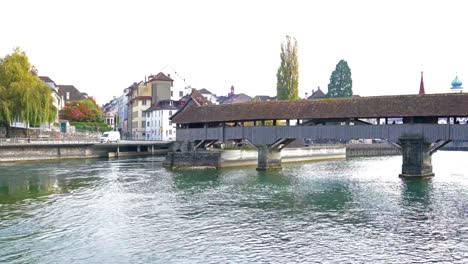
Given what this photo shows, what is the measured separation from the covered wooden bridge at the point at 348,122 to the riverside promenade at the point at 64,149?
44.2 ft

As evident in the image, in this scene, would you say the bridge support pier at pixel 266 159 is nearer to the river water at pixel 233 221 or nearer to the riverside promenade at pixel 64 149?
the river water at pixel 233 221

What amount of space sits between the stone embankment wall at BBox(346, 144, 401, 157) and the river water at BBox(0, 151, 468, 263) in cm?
3371

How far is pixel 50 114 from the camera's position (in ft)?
146

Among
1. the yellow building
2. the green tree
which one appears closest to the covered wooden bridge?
the green tree

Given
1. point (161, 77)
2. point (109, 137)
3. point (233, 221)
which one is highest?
point (161, 77)

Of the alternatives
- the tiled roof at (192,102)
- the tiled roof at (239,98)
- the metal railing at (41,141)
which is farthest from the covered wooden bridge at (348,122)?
the tiled roof at (239,98)

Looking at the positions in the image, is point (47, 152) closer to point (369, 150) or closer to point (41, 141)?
point (41, 141)

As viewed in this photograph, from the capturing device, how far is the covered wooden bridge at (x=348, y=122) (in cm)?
2708

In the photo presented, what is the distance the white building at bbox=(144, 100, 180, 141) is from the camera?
67.8 m

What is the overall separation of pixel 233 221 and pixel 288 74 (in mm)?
36177

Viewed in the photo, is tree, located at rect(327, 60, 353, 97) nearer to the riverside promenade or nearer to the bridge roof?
the riverside promenade

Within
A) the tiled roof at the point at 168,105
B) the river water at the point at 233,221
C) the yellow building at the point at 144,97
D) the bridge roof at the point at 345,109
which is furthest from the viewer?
the yellow building at the point at 144,97

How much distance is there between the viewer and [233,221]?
52.6 ft

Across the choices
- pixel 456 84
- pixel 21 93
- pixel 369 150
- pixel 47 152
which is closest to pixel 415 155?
pixel 47 152
